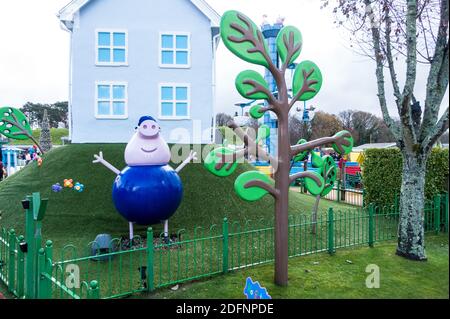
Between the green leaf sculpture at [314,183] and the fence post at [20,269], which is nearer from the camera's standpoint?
the fence post at [20,269]

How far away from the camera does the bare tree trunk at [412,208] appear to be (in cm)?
595

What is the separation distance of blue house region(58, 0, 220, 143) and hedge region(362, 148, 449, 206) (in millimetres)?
5873

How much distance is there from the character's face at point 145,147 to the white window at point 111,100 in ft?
17.7

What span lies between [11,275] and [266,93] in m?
4.62

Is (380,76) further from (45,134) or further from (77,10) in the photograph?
(45,134)

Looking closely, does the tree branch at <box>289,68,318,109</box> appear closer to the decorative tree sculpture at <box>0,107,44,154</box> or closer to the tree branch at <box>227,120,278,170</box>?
the tree branch at <box>227,120,278,170</box>

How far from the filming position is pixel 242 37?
4523mm

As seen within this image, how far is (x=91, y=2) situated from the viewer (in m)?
11.8

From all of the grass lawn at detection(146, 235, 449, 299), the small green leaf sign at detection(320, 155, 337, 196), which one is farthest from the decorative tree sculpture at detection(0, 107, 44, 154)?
the small green leaf sign at detection(320, 155, 337, 196)

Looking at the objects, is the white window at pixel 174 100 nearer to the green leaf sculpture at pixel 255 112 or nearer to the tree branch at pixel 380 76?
the tree branch at pixel 380 76

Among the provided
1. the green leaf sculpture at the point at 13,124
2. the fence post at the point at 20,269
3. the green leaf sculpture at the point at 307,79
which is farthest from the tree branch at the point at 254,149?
the green leaf sculpture at the point at 13,124

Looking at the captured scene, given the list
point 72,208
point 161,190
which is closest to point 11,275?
point 161,190
